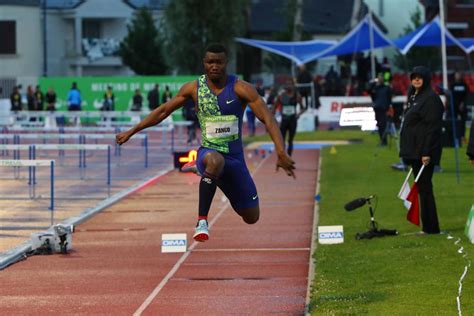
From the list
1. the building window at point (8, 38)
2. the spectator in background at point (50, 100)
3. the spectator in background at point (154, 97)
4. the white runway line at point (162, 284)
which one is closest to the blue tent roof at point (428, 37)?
the spectator in background at point (154, 97)

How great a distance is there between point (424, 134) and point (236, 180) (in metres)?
4.50

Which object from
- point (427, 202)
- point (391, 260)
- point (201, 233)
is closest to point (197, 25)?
point (427, 202)

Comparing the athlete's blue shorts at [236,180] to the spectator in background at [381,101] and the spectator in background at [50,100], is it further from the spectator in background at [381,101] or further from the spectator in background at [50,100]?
the spectator in background at [50,100]

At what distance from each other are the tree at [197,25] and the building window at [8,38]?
11269 millimetres

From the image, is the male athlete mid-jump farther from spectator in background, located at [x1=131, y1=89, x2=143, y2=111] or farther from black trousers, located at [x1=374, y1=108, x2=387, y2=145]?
spectator in background, located at [x1=131, y1=89, x2=143, y2=111]

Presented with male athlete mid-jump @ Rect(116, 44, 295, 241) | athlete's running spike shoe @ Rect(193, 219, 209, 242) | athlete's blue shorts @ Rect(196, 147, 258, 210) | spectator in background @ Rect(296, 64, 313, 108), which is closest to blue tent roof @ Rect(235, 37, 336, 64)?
spectator in background @ Rect(296, 64, 313, 108)

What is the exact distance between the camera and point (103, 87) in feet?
183

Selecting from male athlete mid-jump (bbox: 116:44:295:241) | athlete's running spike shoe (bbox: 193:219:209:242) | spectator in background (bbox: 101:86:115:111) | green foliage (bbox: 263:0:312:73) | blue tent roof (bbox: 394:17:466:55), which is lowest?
spectator in background (bbox: 101:86:115:111)

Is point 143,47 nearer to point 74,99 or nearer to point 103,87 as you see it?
point 103,87

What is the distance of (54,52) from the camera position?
74.1 metres

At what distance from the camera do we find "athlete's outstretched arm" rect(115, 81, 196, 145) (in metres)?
11.0

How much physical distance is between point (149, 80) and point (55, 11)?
19.1 m

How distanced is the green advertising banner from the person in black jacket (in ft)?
132

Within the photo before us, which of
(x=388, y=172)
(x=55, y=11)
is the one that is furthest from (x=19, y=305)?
(x=55, y=11)
